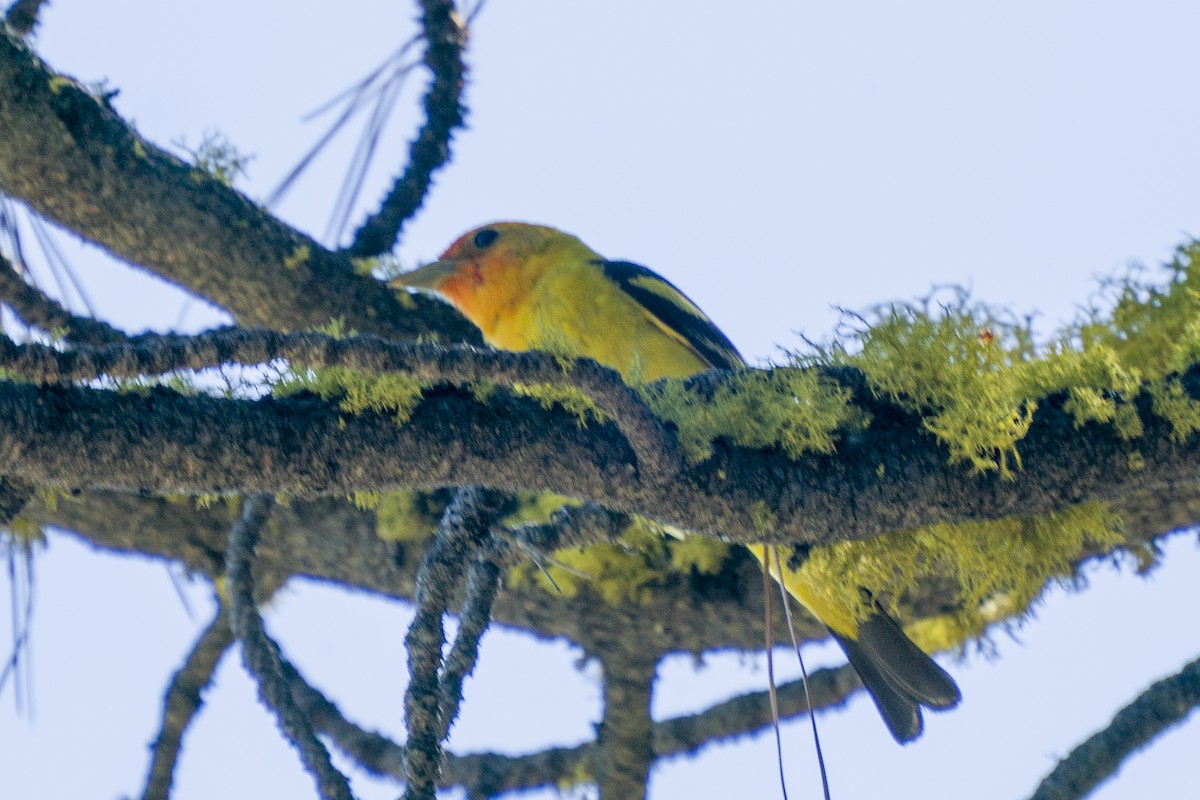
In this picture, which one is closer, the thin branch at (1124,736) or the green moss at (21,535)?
the thin branch at (1124,736)

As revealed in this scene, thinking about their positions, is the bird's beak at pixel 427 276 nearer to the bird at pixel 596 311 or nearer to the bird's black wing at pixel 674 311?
the bird at pixel 596 311

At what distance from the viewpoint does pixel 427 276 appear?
3898 millimetres

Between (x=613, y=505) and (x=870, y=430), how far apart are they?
41cm

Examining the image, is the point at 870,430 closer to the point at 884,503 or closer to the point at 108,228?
the point at 884,503

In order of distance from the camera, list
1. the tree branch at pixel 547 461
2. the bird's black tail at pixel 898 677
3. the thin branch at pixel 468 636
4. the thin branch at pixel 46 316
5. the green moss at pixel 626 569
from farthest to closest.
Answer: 1. the green moss at pixel 626 569
2. the thin branch at pixel 46 316
3. the bird's black tail at pixel 898 677
4. the thin branch at pixel 468 636
5. the tree branch at pixel 547 461

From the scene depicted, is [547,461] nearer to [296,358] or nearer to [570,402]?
[570,402]

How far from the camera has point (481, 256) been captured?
4113mm

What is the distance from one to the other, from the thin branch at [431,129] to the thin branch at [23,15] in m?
0.98

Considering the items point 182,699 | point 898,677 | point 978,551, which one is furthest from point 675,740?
point 978,551

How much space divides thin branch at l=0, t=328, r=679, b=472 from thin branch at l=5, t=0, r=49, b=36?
1.87 metres

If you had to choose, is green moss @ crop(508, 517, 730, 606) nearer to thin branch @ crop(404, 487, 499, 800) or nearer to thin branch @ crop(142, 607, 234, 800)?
Answer: thin branch @ crop(142, 607, 234, 800)

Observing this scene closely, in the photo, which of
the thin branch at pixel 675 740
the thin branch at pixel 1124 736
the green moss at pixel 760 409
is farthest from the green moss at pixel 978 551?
the thin branch at pixel 675 740

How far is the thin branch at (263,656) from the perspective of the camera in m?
2.39

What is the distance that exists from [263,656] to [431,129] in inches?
60.2
